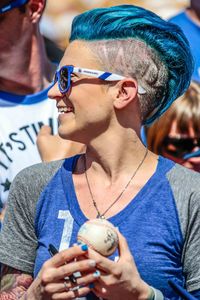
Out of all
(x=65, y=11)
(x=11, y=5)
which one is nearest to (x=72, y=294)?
(x=11, y=5)

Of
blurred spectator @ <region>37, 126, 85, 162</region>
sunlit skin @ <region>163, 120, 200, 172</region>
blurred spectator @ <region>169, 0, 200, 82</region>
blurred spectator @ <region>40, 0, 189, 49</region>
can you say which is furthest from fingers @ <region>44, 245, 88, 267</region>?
blurred spectator @ <region>40, 0, 189, 49</region>

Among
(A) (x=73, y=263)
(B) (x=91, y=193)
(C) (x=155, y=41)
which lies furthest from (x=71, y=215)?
(C) (x=155, y=41)

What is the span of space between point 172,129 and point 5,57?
0.93 meters

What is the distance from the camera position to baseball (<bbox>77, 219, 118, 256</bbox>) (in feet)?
9.72

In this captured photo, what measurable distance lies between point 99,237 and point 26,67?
224cm

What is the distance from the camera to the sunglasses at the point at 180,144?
4660mm

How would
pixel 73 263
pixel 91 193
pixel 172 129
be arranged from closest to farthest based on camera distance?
pixel 73 263
pixel 91 193
pixel 172 129

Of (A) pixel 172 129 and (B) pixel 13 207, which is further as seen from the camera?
(A) pixel 172 129

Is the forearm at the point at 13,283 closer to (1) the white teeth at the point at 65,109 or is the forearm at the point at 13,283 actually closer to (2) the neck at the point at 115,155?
(2) the neck at the point at 115,155

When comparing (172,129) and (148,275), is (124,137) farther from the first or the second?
(172,129)

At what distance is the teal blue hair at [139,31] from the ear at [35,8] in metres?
1.60

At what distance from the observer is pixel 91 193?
11.1ft

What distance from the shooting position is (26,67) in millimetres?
5059

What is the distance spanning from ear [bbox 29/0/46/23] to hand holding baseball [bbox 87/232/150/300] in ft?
7.37
